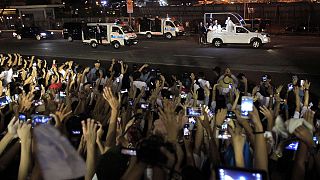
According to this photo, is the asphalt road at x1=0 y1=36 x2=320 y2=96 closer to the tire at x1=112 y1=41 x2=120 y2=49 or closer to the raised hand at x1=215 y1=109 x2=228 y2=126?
the tire at x1=112 y1=41 x2=120 y2=49

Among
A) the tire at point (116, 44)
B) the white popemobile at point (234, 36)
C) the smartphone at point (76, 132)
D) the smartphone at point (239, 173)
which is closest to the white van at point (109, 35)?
the tire at point (116, 44)

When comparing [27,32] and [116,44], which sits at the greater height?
[27,32]

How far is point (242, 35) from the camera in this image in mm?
26281

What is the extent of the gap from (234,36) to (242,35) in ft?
1.92

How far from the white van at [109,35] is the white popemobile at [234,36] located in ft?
20.5

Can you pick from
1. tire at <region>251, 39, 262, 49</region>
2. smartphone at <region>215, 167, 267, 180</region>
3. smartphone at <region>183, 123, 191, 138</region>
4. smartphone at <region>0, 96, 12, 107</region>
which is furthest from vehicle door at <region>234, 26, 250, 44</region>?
smartphone at <region>215, 167, 267, 180</region>

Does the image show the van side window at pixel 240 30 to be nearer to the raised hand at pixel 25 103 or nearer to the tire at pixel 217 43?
the tire at pixel 217 43

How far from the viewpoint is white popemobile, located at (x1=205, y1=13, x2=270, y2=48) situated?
2573 cm

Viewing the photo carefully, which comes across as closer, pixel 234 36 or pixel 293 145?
pixel 293 145

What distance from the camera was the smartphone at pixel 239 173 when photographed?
2.82 metres

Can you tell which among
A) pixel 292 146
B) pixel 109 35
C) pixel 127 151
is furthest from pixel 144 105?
pixel 109 35

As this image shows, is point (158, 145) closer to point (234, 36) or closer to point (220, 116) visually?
point (220, 116)

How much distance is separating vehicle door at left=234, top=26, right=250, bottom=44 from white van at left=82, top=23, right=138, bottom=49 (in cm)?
802

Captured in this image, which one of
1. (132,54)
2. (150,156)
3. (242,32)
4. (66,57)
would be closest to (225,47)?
(242,32)
